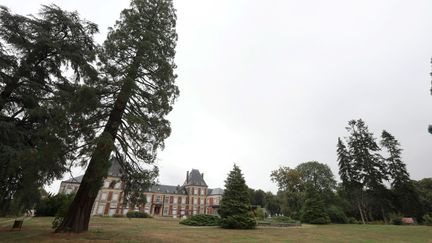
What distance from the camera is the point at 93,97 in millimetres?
10953

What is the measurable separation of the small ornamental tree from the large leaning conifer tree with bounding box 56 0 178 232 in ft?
39.2

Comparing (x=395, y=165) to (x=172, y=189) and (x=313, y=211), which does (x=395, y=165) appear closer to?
(x=313, y=211)

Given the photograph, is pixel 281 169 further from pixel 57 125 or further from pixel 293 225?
pixel 57 125

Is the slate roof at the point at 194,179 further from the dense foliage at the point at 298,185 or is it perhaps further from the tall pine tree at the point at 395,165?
the tall pine tree at the point at 395,165

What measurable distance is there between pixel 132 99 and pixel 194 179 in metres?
57.5

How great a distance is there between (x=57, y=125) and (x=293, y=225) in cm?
2578

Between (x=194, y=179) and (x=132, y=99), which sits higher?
(x=194, y=179)

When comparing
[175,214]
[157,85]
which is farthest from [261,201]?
[157,85]

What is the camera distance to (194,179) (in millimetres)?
67688

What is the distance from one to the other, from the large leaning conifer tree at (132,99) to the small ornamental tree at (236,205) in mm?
11940

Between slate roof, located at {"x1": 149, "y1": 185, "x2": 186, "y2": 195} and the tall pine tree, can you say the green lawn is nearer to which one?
the tall pine tree

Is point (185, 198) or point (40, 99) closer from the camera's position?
point (40, 99)

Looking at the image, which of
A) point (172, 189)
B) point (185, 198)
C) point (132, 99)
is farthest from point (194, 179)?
point (132, 99)

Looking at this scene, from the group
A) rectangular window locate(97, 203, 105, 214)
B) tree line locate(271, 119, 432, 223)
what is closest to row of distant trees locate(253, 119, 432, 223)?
tree line locate(271, 119, 432, 223)
